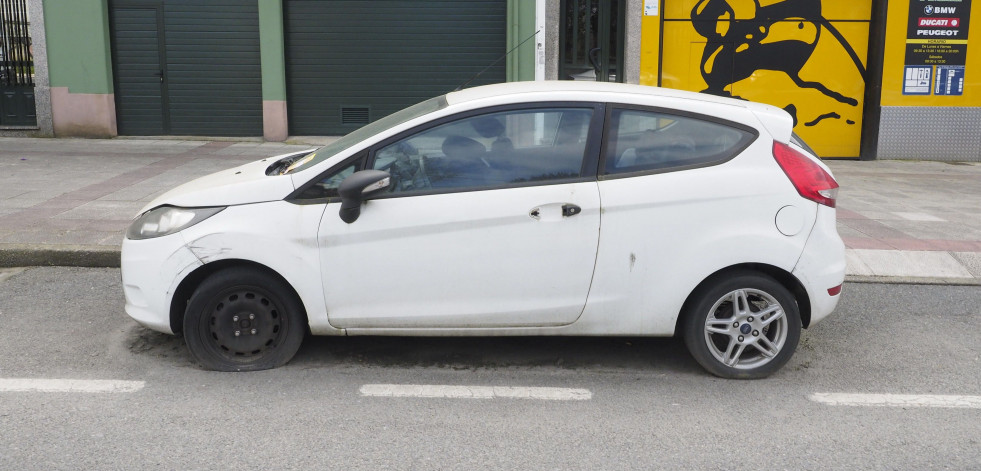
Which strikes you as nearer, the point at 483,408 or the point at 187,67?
the point at 483,408

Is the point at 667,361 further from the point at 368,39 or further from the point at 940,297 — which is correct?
the point at 368,39

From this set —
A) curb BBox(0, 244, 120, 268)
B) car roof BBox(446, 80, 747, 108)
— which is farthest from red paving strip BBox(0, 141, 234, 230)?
car roof BBox(446, 80, 747, 108)

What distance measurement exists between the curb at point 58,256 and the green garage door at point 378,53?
309 inches

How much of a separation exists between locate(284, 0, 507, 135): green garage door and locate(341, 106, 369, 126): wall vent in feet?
0.05

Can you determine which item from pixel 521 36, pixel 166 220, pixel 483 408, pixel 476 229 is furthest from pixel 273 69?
pixel 483 408

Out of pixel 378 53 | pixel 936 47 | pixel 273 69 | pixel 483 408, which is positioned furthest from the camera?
pixel 378 53

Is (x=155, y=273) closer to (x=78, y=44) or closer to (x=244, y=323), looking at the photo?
(x=244, y=323)

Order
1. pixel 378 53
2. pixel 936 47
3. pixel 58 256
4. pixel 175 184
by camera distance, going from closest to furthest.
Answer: pixel 58 256 → pixel 175 184 → pixel 936 47 → pixel 378 53

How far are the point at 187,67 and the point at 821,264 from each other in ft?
39.3

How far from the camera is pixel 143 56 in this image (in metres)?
14.6

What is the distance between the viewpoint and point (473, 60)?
1468 centimetres

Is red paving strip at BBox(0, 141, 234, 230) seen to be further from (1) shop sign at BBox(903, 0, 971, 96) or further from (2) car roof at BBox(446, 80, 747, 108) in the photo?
(1) shop sign at BBox(903, 0, 971, 96)

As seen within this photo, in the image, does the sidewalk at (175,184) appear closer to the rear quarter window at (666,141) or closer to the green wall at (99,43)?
the green wall at (99,43)

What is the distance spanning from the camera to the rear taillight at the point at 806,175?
16.2 ft
